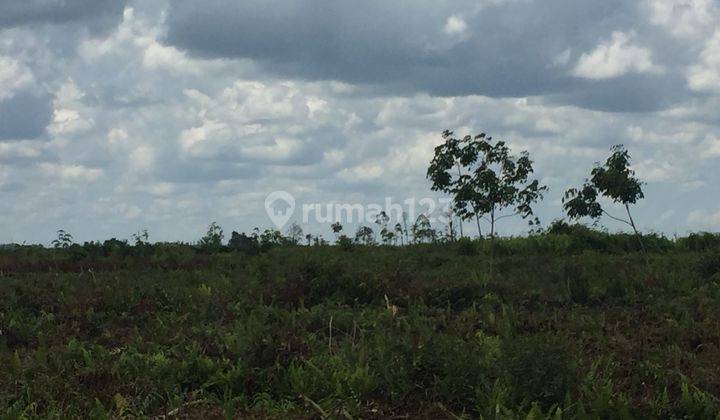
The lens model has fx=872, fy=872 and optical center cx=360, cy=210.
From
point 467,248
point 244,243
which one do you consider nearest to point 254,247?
point 244,243

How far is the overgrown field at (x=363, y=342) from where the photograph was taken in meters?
6.75

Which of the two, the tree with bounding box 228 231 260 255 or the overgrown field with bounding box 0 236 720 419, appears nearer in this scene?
the overgrown field with bounding box 0 236 720 419

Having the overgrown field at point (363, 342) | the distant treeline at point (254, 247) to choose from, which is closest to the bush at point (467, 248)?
the distant treeline at point (254, 247)

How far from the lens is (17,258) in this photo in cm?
2058

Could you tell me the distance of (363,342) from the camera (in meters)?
8.30

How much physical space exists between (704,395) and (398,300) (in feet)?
18.3

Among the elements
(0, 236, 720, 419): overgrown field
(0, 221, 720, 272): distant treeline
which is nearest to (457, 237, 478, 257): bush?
(0, 221, 720, 272): distant treeline

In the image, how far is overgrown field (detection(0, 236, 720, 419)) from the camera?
22.1ft

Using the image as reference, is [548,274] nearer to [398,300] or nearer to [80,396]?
[398,300]

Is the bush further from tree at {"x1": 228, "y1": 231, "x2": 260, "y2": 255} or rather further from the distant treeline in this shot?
tree at {"x1": 228, "y1": 231, "x2": 260, "y2": 255}

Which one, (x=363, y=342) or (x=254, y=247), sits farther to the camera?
(x=254, y=247)

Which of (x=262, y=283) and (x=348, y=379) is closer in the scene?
(x=348, y=379)

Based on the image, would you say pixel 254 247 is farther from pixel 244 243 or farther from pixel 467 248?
pixel 467 248

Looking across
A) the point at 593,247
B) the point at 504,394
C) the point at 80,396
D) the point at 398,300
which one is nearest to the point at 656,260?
the point at 593,247
